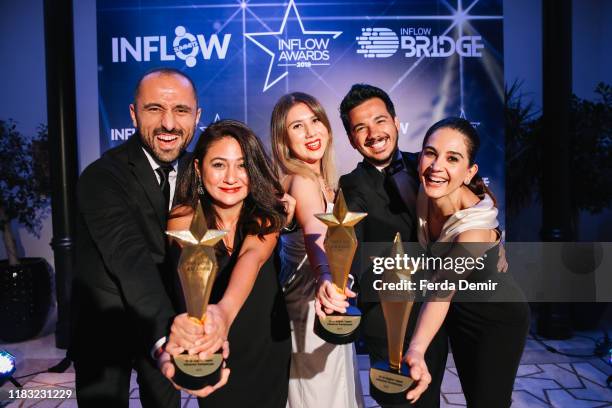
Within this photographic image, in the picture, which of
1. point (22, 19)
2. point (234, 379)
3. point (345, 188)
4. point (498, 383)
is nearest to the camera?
point (234, 379)

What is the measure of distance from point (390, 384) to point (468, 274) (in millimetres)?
482

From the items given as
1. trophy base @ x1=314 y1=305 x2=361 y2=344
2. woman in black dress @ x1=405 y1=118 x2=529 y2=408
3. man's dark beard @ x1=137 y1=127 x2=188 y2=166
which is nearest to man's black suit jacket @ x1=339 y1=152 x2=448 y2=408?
woman in black dress @ x1=405 y1=118 x2=529 y2=408

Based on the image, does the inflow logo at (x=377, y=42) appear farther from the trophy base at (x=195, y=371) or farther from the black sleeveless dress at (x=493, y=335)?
the trophy base at (x=195, y=371)

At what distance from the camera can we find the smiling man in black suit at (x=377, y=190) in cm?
199

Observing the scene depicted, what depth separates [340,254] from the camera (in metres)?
1.42

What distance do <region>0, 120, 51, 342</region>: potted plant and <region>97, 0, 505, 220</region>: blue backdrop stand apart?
78cm

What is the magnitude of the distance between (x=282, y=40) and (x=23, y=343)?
11.3 feet

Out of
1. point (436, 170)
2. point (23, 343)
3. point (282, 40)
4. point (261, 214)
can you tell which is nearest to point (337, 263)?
point (261, 214)

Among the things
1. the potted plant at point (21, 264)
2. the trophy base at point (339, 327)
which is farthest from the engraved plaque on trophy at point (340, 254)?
the potted plant at point (21, 264)

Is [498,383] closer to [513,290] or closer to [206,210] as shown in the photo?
[513,290]

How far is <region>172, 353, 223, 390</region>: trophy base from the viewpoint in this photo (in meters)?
1.21

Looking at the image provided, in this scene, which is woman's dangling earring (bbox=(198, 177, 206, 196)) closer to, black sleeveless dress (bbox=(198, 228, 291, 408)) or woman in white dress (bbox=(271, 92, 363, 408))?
black sleeveless dress (bbox=(198, 228, 291, 408))

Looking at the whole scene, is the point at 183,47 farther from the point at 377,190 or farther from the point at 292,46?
the point at 377,190

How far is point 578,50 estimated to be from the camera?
198 inches
